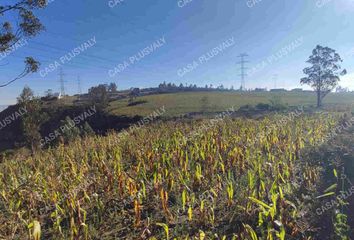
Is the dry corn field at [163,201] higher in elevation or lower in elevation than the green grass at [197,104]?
higher

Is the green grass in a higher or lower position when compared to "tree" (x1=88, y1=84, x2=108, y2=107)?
lower

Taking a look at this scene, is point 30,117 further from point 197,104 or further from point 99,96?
point 99,96

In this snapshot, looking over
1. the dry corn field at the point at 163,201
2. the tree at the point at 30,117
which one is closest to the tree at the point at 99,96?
the tree at the point at 30,117

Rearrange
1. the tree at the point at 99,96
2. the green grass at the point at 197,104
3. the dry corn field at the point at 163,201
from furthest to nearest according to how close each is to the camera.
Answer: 1. the tree at the point at 99,96
2. the green grass at the point at 197,104
3. the dry corn field at the point at 163,201

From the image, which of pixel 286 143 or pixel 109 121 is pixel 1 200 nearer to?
pixel 286 143

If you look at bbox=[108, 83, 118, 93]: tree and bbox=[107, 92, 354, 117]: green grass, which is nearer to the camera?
bbox=[107, 92, 354, 117]: green grass

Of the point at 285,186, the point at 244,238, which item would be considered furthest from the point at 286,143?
the point at 244,238

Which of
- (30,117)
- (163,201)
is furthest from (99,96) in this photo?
(163,201)

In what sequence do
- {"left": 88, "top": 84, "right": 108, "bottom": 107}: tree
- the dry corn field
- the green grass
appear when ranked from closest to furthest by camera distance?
the dry corn field
the green grass
{"left": 88, "top": 84, "right": 108, "bottom": 107}: tree

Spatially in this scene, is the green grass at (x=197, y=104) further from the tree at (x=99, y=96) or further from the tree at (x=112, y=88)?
the tree at (x=112, y=88)

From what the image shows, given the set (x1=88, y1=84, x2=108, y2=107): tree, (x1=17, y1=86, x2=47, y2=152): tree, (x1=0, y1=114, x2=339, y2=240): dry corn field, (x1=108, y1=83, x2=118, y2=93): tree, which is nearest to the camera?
(x1=0, y1=114, x2=339, y2=240): dry corn field

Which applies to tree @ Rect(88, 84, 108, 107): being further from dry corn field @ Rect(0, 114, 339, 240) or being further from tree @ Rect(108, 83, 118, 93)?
dry corn field @ Rect(0, 114, 339, 240)

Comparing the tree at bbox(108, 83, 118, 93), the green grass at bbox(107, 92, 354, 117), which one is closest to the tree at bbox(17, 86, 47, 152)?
the green grass at bbox(107, 92, 354, 117)

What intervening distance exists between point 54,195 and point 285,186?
406 centimetres
